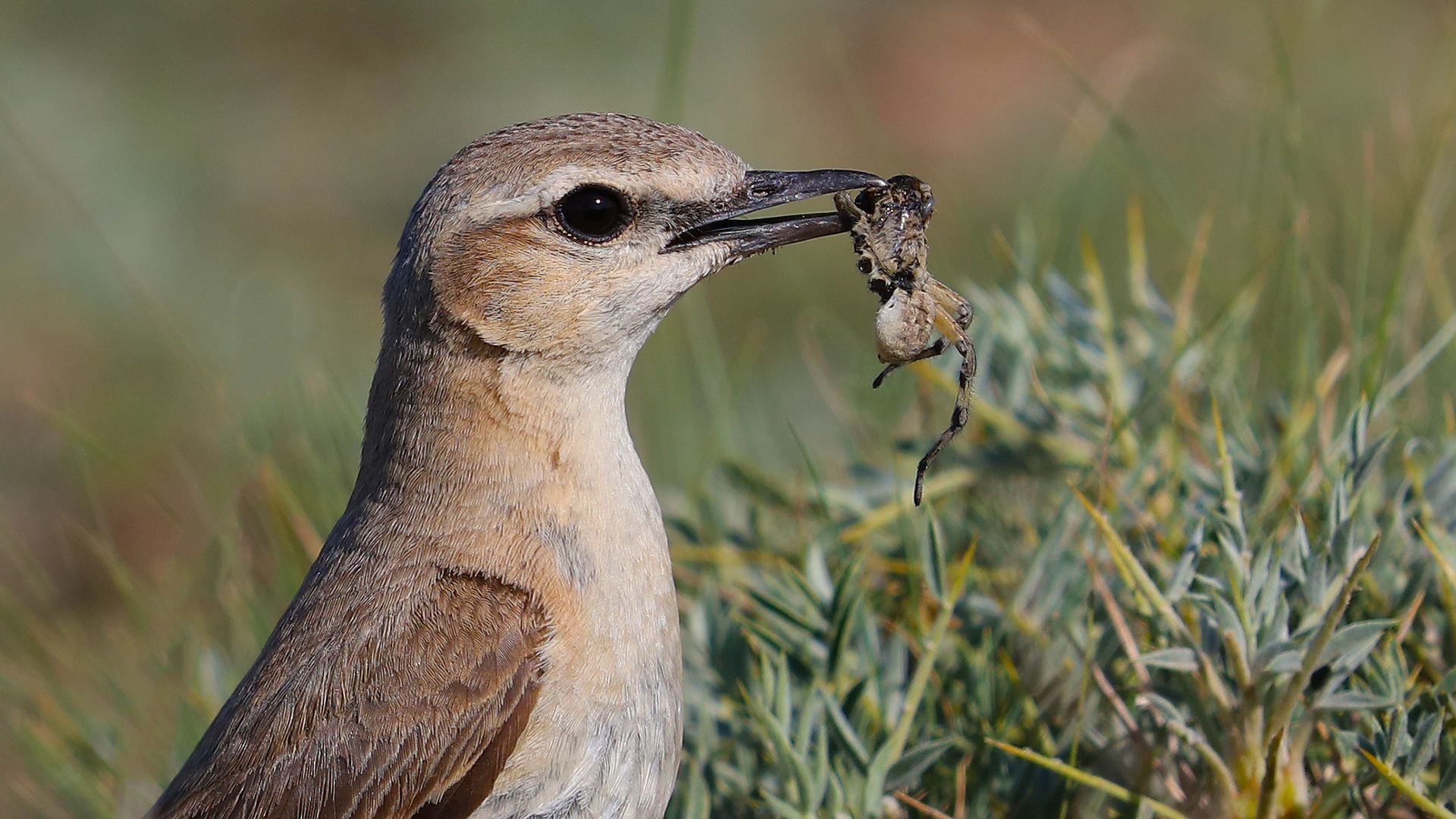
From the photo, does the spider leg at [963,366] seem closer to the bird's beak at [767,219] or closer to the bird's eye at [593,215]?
the bird's beak at [767,219]

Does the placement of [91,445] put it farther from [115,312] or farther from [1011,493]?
[115,312]

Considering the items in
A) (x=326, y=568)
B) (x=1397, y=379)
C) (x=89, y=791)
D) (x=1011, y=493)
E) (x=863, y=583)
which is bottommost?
(x=89, y=791)

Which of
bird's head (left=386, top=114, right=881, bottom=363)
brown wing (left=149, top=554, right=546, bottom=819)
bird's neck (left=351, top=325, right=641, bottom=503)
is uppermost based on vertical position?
bird's head (left=386, top=114, right=881, bottom=363)

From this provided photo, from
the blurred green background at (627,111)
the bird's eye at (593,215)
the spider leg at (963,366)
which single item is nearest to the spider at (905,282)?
the spider leg at (963,366)

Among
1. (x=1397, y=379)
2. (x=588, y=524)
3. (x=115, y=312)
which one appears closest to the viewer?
(x=588, y=524)

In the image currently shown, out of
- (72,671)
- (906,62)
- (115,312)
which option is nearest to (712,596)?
(72,671)

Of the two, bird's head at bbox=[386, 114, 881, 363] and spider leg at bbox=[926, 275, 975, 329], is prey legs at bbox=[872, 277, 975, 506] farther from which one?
bird's head at bbox=[386, 114, 881, 363]

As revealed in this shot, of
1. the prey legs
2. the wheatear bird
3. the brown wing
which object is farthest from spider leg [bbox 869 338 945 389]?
the brown wing
